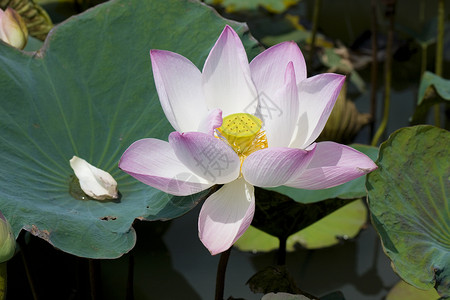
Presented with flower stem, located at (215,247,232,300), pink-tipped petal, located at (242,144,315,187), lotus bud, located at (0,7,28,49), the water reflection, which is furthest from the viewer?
the water reflection

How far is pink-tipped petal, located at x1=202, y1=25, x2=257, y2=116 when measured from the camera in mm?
1026

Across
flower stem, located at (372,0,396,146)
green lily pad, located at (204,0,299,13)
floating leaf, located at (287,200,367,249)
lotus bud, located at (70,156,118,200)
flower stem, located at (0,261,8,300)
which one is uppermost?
lotus bud, located at (70,156,118,200)

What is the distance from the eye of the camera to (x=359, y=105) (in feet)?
7.34

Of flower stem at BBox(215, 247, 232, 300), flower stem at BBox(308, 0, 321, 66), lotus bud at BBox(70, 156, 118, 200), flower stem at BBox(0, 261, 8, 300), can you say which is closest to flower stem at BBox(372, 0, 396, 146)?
flower stem at BBox(308, 0, 321, 66)

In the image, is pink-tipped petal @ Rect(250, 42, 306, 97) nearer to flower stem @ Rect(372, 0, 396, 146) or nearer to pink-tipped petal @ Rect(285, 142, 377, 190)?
pink-tipped petal @ Rect(285, 142, 377, 190)

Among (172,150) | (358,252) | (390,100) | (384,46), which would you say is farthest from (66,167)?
(384,46)

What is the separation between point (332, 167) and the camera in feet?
3.02

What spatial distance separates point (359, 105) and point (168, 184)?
1.44 metres

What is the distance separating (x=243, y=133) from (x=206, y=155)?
112mm

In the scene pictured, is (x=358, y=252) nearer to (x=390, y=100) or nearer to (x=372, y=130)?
(x=372, y=130)

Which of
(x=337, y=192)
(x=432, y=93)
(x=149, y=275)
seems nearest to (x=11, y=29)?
(x=149, y=275)

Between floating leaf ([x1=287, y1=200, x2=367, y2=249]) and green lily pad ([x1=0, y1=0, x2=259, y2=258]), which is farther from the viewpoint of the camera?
floating leaf ([x1=287, y1=200, x2=367, y2=249])

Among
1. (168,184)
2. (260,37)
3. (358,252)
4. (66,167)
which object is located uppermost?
(168,184)

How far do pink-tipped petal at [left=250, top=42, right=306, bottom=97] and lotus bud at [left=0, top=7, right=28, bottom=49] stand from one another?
585 millimetres
